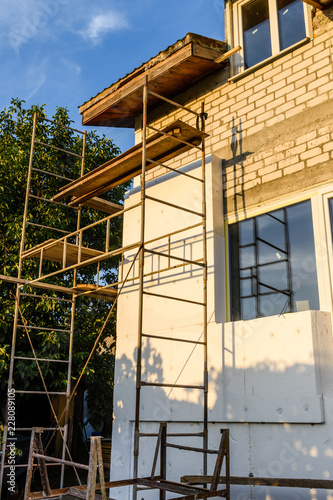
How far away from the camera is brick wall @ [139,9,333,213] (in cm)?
679

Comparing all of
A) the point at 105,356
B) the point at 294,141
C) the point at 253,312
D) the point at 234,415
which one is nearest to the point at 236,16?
the point at 294,141

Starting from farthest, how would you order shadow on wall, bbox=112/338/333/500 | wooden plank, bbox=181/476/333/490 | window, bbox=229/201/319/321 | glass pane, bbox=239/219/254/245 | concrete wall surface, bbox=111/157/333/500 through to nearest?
glass pane, bbox=239/219/254/245 < window, bbox=229/201/319/321 < concrete wall surface, bbox=111/157/333/500 < shadow on wall, bbox=112/338/333/500 < wooden plank, bbox=181/476/333/490

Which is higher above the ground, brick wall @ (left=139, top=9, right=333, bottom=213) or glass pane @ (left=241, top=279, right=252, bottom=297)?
brick wall @ (left=139, top=9, right=333, bottom=213)

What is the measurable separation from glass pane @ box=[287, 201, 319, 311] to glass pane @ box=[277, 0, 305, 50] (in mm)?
2737

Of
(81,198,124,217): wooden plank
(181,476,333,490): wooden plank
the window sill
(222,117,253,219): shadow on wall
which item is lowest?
(181,476,333,490): wooden plank

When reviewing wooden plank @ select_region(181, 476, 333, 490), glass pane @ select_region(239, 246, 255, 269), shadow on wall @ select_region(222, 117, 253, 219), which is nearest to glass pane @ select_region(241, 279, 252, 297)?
glass pane @ select_region(239, 246, 255, 269)

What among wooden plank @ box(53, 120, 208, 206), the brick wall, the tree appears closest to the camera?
the brick wall

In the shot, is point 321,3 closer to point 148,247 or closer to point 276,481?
point 148,247

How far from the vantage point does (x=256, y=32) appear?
8234 millimetres

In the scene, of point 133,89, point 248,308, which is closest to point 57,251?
point 133,89

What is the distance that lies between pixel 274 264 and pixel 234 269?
0.75 metres

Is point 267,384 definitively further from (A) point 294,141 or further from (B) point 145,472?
(A) point 294,141

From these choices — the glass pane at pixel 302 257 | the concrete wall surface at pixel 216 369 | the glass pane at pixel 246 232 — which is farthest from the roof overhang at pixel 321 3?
the glass pane at pixel 246 232

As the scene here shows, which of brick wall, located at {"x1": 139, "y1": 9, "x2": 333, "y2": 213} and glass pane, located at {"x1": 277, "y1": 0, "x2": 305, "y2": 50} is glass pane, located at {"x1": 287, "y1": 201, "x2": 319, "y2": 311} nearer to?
brick wall, located at {"x1": 139, "y1": 9, "x2": 333, "y2": 213}
